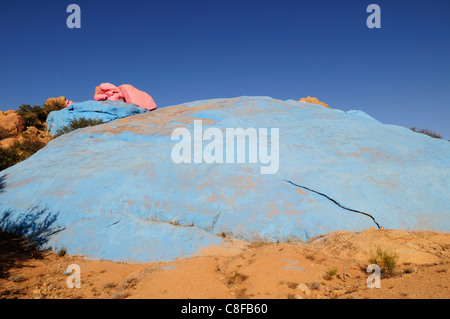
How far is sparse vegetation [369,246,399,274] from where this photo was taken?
3.53 metres

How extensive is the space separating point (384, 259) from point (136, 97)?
26.4 metres

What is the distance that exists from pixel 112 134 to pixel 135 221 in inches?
194

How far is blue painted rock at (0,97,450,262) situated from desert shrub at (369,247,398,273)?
35.1 inches

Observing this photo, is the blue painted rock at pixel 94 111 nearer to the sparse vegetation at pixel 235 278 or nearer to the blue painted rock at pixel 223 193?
the blue painted rock at pixel 223 193

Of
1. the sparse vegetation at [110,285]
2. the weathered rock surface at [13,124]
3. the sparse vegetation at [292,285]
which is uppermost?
the weathered rock surface at [13,124]

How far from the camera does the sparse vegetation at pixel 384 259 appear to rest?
353 cm

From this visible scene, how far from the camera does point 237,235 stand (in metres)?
4.85

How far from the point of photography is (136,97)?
2511 cm

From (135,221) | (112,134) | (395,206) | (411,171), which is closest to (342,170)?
(395,206)

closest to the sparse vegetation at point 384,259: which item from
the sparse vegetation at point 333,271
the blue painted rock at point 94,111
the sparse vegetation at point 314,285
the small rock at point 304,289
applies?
the sparse vegetation at point 333,271

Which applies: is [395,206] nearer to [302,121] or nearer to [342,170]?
[342,170]

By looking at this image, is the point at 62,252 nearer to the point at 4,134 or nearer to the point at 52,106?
the point at 4,134

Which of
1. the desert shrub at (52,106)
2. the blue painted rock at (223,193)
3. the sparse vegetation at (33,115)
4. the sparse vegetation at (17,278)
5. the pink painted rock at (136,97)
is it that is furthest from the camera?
the desert shrub at (52,106)

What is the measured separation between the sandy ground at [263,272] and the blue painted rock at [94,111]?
59.2 feet
